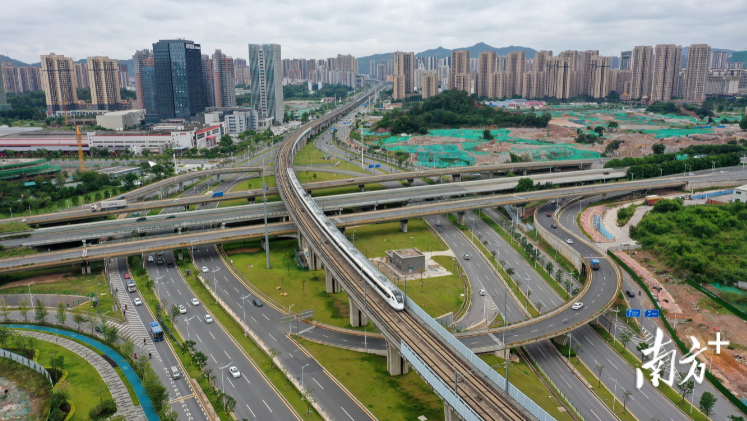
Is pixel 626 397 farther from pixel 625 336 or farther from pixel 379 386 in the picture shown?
pixel 379 386

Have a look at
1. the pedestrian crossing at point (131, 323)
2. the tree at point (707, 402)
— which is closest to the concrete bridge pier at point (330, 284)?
the pedestrian crossing at point (131, 323)

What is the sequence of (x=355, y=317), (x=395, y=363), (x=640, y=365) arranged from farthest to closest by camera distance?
(x=355, y=317), (x=640, y=365), (x=395, y=363)

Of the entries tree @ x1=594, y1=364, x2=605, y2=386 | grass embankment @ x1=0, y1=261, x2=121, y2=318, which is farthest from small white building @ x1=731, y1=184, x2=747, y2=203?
grass embankment @ x1=0, y1=261, x2=121, y2=318

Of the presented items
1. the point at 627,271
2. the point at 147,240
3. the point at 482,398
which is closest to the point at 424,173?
the point at 627,271

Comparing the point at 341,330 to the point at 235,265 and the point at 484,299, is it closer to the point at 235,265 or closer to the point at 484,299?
the point at 484,299

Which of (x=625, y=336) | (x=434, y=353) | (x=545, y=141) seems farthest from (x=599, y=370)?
(x=545, y=141)

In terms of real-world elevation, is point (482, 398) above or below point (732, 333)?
above
